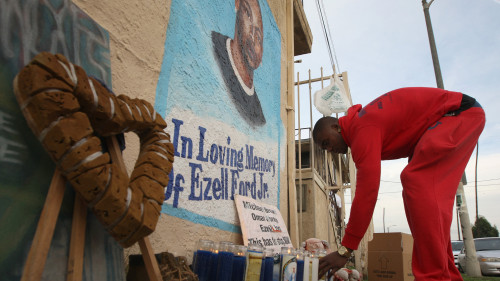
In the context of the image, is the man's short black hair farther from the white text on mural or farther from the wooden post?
the wooden post

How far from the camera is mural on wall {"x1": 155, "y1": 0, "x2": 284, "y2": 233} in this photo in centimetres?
198

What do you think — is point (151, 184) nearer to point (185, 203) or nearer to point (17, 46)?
point (17, 46)

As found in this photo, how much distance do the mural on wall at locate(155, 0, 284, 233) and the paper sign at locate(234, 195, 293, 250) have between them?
0.26 ft

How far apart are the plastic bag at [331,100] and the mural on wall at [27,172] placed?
4.81 meters

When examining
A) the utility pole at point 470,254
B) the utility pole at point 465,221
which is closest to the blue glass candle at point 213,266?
the utility pole at point 465,221

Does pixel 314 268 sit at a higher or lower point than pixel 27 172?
lower

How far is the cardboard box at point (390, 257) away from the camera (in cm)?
303

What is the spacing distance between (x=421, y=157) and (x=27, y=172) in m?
1.86

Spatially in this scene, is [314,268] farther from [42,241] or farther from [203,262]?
[42,241]

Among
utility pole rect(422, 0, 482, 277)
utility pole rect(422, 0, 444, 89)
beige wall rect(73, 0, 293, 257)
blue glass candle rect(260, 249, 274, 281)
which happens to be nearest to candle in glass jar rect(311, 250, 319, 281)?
blue glass candle rect(260, 249, 274, 281)

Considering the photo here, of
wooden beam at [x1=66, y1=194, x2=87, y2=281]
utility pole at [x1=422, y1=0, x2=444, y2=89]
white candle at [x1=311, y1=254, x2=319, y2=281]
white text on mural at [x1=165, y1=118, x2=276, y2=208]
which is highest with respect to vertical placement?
utility pole at [x1=422, y1=0, x2=444, y2=89]

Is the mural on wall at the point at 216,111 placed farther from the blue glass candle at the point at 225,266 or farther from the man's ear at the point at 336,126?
the man's ear at the point at 336,126

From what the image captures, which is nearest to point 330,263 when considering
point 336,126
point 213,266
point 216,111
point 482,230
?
point 213,266

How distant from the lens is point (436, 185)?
67.5 inches
